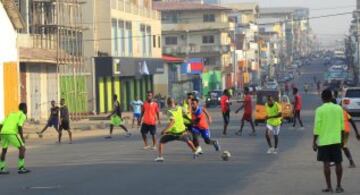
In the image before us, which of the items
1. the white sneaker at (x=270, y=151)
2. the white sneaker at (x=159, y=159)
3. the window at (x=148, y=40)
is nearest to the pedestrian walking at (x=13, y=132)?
the white sneaker at (x=159, y=159)

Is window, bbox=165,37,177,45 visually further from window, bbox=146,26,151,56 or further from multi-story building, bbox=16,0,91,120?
multi-story building, bbox=16,0,91,120

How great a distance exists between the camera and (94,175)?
19359 mm

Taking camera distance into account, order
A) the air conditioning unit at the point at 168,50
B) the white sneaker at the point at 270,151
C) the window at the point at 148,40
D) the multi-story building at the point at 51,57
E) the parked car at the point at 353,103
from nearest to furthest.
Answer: the white sneaker at the point at 270,151 < the parked car at the point at 353,103 < the multi-story building at the point at 51,57 < the window at the point at 148,40 < the air conditioning unit at the point at 168,50

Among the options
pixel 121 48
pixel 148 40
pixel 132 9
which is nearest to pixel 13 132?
pixel 121 48

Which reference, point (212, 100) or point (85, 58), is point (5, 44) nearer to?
point (85, 58)

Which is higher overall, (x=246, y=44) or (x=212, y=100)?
(x=246, y=44)

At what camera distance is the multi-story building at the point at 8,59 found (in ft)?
129

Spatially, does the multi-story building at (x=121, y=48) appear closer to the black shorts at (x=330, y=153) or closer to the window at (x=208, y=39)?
the window at (x=208, y=39)

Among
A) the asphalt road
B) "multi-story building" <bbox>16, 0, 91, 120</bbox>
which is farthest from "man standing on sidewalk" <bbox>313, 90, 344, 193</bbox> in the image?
"multi-story building" <bbox>16, 0, 91, 120</bbox>

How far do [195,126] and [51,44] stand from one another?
29.8 metres

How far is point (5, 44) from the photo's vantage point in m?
39.5

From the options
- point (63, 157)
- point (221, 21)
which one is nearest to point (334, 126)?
point (63, 157)

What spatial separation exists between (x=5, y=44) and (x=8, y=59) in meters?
0.66

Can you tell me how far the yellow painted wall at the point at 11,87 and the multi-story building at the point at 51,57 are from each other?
154 inches
